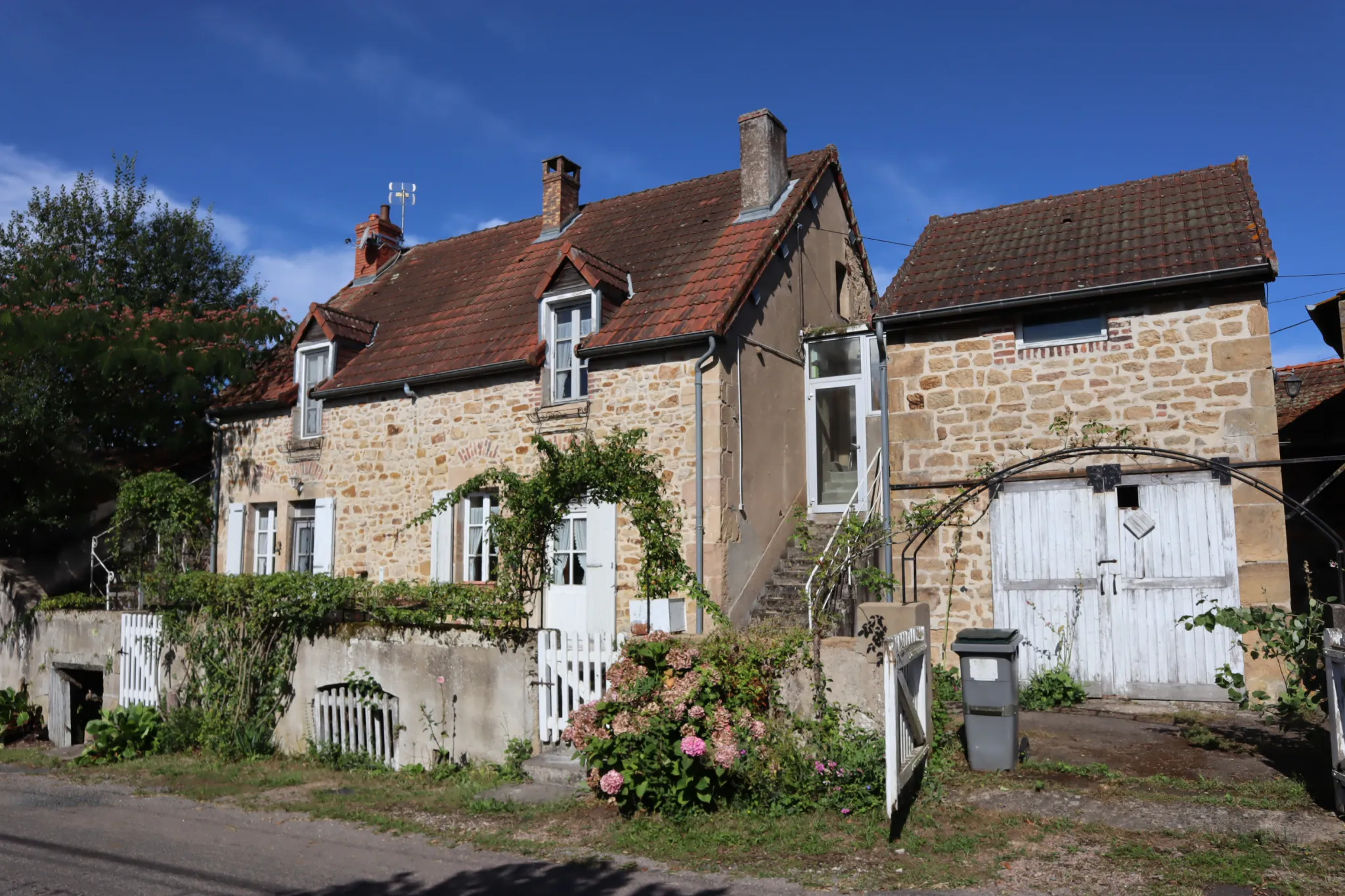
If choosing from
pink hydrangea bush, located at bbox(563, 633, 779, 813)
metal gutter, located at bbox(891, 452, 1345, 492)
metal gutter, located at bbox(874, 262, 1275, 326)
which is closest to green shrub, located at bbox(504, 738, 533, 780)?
pink hydrangea bush, located at bbox(563, 633, 779, 813)

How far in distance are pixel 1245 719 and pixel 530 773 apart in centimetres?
643

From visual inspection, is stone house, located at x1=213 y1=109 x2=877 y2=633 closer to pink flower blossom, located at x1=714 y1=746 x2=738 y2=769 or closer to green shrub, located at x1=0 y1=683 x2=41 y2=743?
pink flower blossom, located at x1=714 y1=746 x2=738 y2=769

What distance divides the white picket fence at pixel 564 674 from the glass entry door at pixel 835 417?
5699 mm

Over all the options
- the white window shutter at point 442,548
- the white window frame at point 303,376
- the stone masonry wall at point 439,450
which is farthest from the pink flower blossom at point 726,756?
the white window frame at point 303,376

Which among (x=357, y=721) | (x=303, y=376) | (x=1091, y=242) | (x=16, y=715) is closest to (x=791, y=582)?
(x=357, y=721)

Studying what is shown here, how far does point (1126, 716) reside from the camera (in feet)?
30.3

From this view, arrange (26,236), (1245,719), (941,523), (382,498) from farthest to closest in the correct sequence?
(26,236)
(382,498)
(941,523)
(1245,719)

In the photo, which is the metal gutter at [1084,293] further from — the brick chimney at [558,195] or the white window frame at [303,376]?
the white window frame at [303,376]

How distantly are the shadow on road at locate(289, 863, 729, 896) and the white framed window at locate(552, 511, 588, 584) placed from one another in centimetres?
635

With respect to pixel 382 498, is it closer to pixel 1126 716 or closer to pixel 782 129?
pixel 782 129

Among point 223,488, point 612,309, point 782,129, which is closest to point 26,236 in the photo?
point 223,488

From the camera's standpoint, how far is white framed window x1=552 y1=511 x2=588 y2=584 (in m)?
12.3

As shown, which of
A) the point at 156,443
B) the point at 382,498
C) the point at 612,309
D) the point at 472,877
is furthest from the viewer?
the point at 156,443

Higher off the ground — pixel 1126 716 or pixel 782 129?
pixel 782 129
